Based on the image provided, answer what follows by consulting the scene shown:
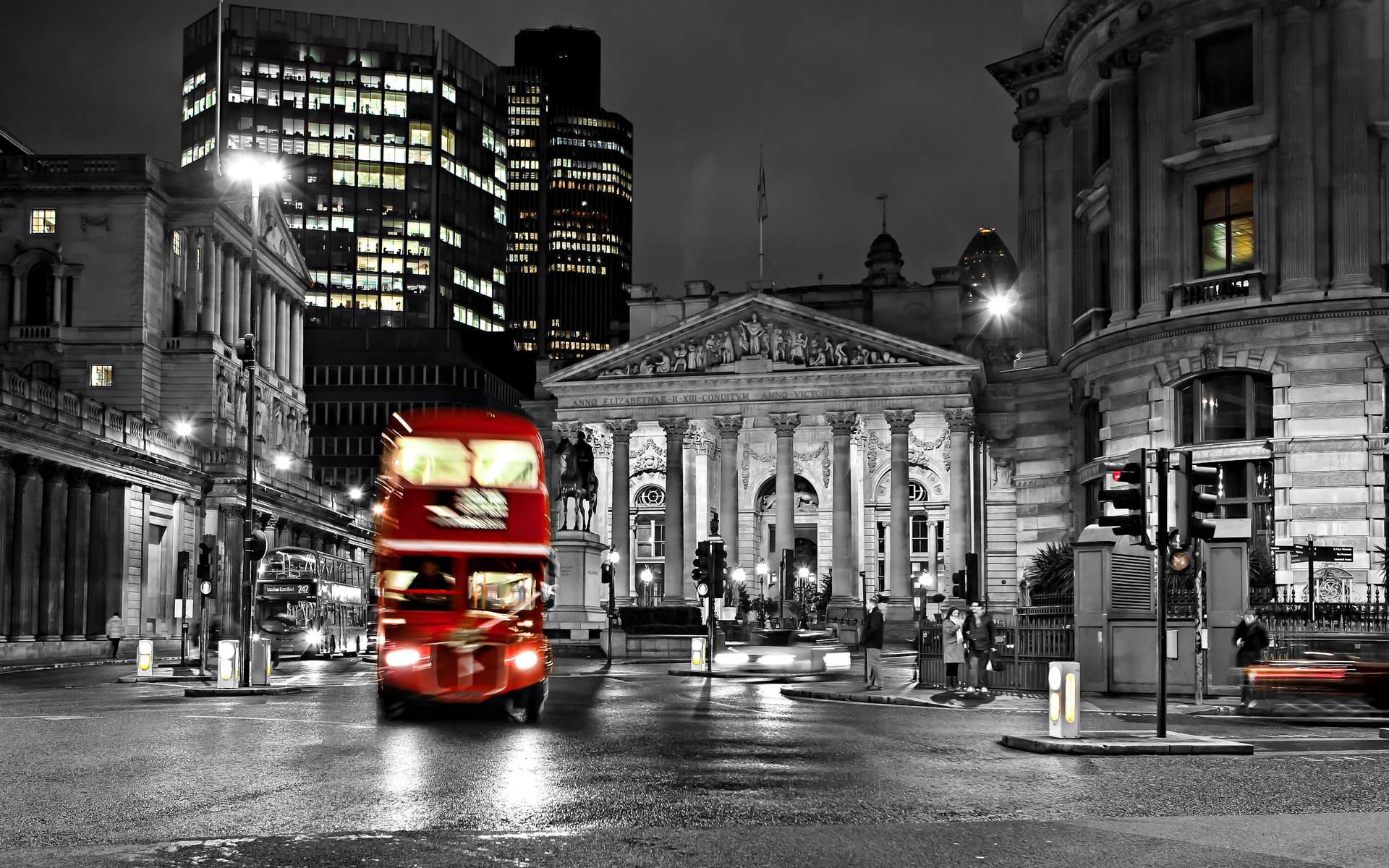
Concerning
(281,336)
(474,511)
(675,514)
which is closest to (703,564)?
(474,511)

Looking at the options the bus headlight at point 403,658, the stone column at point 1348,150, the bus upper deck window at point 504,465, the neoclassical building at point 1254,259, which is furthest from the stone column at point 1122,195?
the bus headlight at point 403,658

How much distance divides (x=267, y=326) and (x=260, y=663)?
64.7m

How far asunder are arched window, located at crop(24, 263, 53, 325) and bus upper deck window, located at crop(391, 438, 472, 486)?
6115 centimetres

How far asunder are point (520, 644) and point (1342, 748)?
11.5 meters

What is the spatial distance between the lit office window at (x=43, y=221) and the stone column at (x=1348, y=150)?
60.7 meters

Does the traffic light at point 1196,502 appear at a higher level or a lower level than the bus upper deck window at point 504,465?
lower

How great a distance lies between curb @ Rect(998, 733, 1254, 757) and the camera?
18625 mm

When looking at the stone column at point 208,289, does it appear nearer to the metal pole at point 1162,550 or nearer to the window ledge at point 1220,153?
the window ledge at point 1220,153

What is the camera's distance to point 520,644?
23.2 metres

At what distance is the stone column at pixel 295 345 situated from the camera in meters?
102

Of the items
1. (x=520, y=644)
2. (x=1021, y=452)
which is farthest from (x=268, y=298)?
(x=520, y=644)

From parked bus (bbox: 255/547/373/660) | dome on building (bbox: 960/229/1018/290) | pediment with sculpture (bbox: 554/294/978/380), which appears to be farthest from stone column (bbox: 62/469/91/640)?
dome on building (bbox: 960/229/1018/290)

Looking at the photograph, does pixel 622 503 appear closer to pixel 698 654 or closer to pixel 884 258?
pixel 884 258

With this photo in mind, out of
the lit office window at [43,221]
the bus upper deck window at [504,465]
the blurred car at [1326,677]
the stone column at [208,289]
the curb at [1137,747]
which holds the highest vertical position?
the lit office window at [43,221]
